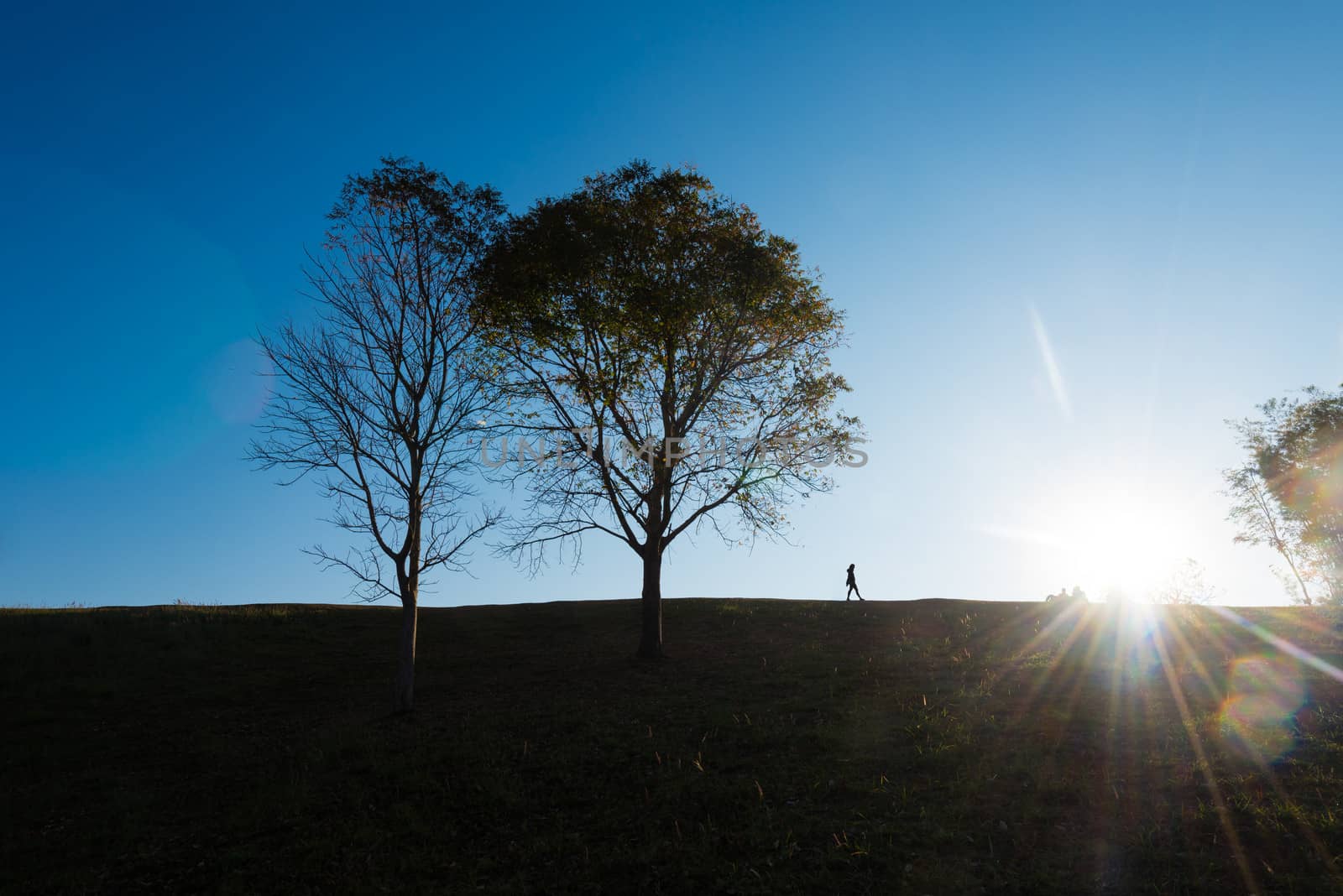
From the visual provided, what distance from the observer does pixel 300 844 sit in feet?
35.4

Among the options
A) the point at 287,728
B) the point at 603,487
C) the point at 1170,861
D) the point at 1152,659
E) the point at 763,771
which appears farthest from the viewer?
the point at 603,487

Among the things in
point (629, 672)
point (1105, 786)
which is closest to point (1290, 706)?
point (1105, 786)

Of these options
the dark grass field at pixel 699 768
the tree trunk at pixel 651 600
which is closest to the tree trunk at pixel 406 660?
the dark grass field at pixel 699 768

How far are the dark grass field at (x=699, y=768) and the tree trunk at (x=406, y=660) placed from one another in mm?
641

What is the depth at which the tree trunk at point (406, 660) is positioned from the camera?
59.4ft

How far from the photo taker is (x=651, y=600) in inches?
907

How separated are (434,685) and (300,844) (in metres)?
10.5

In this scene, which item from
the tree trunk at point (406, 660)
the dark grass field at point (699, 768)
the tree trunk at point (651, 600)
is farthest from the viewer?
the tree trunk at point (651, 600)

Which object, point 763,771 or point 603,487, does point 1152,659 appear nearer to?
point 763,771

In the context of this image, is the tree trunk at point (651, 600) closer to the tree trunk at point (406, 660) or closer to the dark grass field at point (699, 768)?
the dark grass field at point (699, 768)

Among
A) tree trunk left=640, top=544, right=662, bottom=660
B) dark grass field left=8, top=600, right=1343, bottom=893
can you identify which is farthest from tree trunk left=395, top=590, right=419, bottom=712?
tree trunk left=640, top=544, right=662, bottom=660

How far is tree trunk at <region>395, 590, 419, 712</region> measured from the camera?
18.1 m

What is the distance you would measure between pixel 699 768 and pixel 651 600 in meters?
10.5

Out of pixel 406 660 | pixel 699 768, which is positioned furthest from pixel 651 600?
pixel 699 768
